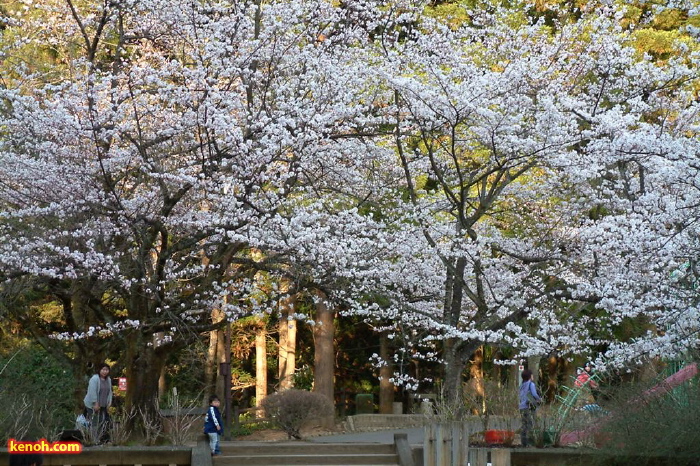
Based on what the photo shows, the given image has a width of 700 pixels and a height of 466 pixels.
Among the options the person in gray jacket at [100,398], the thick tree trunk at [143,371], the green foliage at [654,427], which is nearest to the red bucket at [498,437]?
the green foliage at [654,427]

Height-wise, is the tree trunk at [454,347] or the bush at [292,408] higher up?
the tree trunk at [454,347]

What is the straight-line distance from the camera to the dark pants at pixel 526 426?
38.5ft

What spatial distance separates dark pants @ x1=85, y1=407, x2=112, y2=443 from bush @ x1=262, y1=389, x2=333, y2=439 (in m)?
6.15

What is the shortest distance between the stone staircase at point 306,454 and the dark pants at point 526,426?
8.00ft

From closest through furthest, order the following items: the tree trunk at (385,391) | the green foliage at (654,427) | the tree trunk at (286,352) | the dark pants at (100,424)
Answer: the green foliage at (654,427) → the dark pants at (100,424) → the tree trunk at (286,352) → the tree trunk at (385,391)

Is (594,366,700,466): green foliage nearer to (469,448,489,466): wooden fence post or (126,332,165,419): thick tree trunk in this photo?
(469,448,489,466): wooden fence post

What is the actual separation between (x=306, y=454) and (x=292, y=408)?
5.58m

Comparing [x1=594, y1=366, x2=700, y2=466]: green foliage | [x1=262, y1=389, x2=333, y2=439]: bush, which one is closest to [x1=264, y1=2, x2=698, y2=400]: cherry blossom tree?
[x1=594, y1=366, x2=700, y2=466]: green foliage

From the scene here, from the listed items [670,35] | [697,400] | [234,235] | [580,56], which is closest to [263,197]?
[234,235]

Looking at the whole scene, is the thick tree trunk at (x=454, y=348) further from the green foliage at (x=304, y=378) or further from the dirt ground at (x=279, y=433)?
the green foliage at (x=304, y=378)

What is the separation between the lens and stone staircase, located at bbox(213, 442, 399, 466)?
13.6 metres

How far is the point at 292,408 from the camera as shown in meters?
Answer: 19.6

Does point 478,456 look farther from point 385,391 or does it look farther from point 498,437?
point 385,391

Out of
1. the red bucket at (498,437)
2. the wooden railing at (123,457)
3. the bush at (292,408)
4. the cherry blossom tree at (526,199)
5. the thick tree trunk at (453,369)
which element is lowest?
the wooden railing at (123,457)
